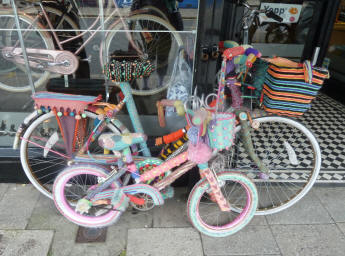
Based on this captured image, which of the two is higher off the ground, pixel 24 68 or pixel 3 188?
pixel 24 68

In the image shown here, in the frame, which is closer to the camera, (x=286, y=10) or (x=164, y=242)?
(x=164, y=242)

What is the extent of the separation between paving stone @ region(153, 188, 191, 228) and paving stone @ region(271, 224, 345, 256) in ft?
3.10

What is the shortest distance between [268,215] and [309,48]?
3339 millimetres

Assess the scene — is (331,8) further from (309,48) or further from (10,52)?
(10,52)

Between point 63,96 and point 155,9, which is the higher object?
point 155,9

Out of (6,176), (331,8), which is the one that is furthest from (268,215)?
(331,8)

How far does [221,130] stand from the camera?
6.54 feet

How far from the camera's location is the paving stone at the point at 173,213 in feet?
8.80

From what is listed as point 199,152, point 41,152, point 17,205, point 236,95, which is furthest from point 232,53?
point 17,205

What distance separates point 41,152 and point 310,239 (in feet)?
10.1

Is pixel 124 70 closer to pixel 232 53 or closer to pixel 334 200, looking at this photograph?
pixel 232 53

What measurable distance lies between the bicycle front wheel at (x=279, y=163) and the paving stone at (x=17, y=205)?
223 cm

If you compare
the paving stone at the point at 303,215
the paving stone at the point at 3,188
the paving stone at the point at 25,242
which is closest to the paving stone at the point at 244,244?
the paving stone at the point at 303,215

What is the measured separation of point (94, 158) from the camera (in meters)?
2.43
